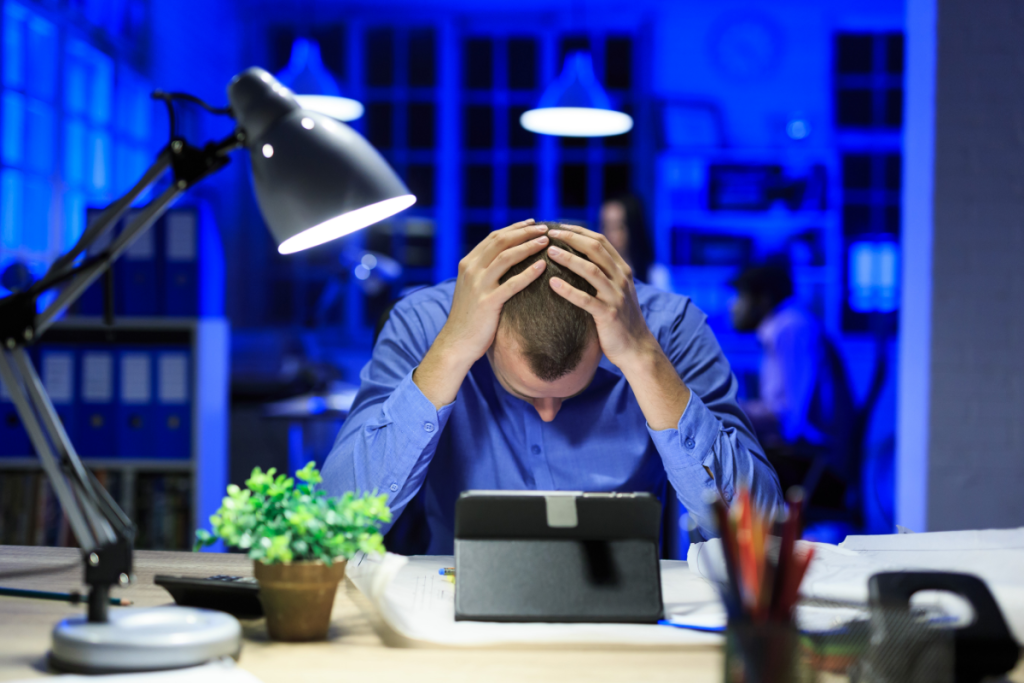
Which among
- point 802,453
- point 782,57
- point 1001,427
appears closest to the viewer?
point 1001,427

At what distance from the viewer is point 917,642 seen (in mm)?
601

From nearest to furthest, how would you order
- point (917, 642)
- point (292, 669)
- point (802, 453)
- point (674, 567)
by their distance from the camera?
point (917, 642) < point (292, 669) < point (674, 567) < point (802, 453)

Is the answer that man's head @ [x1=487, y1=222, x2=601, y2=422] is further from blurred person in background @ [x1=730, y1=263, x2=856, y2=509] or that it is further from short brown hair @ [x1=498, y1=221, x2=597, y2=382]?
blurred person in background @ [x1=730, y1=263, x2=856, y2=509]

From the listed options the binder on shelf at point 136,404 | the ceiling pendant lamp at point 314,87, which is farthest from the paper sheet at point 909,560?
the ceiling pendant lamp at point 314,87

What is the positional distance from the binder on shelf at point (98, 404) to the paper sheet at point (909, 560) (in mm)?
2192

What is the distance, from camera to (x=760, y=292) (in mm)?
4074

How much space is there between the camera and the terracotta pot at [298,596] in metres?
0.77

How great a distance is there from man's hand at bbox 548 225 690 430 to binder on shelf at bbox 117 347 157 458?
76.5 inches

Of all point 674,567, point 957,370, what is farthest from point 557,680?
point 957,370

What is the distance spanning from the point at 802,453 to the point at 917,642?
3040 millimetres

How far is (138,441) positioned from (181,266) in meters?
0.57

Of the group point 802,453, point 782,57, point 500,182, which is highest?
point 782,57

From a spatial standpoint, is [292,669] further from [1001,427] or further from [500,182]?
[500,182]

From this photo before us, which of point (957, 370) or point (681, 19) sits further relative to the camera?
point (681, 19)
